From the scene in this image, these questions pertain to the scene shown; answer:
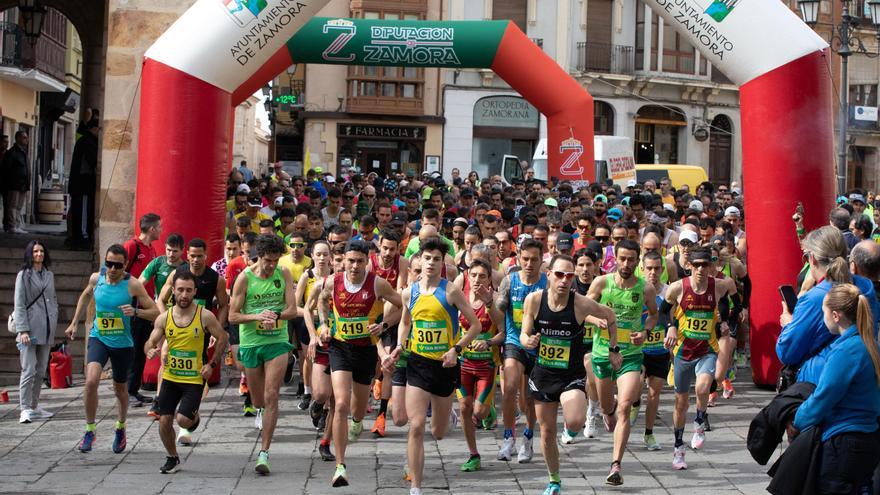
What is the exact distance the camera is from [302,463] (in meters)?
9.82

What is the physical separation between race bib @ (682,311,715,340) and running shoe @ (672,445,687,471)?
101 centimetres

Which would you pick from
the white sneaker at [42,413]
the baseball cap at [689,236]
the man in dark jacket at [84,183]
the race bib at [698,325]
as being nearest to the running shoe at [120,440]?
the white sneaker at [42,413]

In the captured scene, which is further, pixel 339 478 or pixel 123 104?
pixel 123 104

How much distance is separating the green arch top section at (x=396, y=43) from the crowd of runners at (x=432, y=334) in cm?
712

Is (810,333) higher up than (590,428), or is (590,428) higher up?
(810,333)

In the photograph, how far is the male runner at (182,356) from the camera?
30.4ft

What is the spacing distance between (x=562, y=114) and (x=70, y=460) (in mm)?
12562

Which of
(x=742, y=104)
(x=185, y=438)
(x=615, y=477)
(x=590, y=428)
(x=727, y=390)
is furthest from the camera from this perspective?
(x=742, y=104)

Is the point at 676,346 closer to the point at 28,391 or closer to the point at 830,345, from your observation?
the point at 830,345

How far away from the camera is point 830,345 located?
6.06 m

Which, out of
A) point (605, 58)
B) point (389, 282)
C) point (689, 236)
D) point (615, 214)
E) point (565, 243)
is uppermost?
point (605, 58)

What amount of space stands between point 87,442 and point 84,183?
25.8 ft

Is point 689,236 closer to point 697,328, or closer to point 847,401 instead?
point 697,328

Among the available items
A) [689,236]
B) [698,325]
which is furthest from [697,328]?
[689,236]
